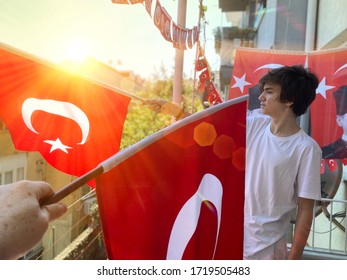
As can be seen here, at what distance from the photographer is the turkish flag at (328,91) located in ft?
7.22

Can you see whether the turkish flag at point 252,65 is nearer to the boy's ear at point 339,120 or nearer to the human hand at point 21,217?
the boy's ear at point 339,120

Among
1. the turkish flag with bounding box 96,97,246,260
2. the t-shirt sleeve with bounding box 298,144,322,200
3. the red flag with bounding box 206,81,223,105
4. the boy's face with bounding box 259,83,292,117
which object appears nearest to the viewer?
the turkish flag with bounding box 96,97,246,260

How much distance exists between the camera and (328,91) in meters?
2.25

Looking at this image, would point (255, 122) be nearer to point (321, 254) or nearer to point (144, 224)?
point (144, 224)

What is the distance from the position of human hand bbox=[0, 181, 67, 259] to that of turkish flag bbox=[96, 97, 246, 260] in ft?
0.55

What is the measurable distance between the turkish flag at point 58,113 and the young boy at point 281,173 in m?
0.93

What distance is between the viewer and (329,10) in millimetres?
2701

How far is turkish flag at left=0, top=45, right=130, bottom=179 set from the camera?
1675 mm

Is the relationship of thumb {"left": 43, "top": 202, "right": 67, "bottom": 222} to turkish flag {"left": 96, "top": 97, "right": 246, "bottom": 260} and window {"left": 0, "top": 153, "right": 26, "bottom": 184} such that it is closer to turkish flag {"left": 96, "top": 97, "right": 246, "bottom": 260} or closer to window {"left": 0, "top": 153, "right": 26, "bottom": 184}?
turkish flag {"left": 96, "top": 97, "right": 246, "bottom": 260}

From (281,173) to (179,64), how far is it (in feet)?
5.16

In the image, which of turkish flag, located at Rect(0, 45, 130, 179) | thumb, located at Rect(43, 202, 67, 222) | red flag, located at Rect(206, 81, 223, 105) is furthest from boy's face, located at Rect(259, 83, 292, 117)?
red flag, located at Rect(206, 81, 223, 105)

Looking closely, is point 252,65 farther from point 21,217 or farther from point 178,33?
point 21,217

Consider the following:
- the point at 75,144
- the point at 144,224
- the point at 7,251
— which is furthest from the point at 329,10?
the point at 7,251

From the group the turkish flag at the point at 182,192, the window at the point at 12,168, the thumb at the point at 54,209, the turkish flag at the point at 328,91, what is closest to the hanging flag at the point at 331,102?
the turkish flag at the point at 328,91
